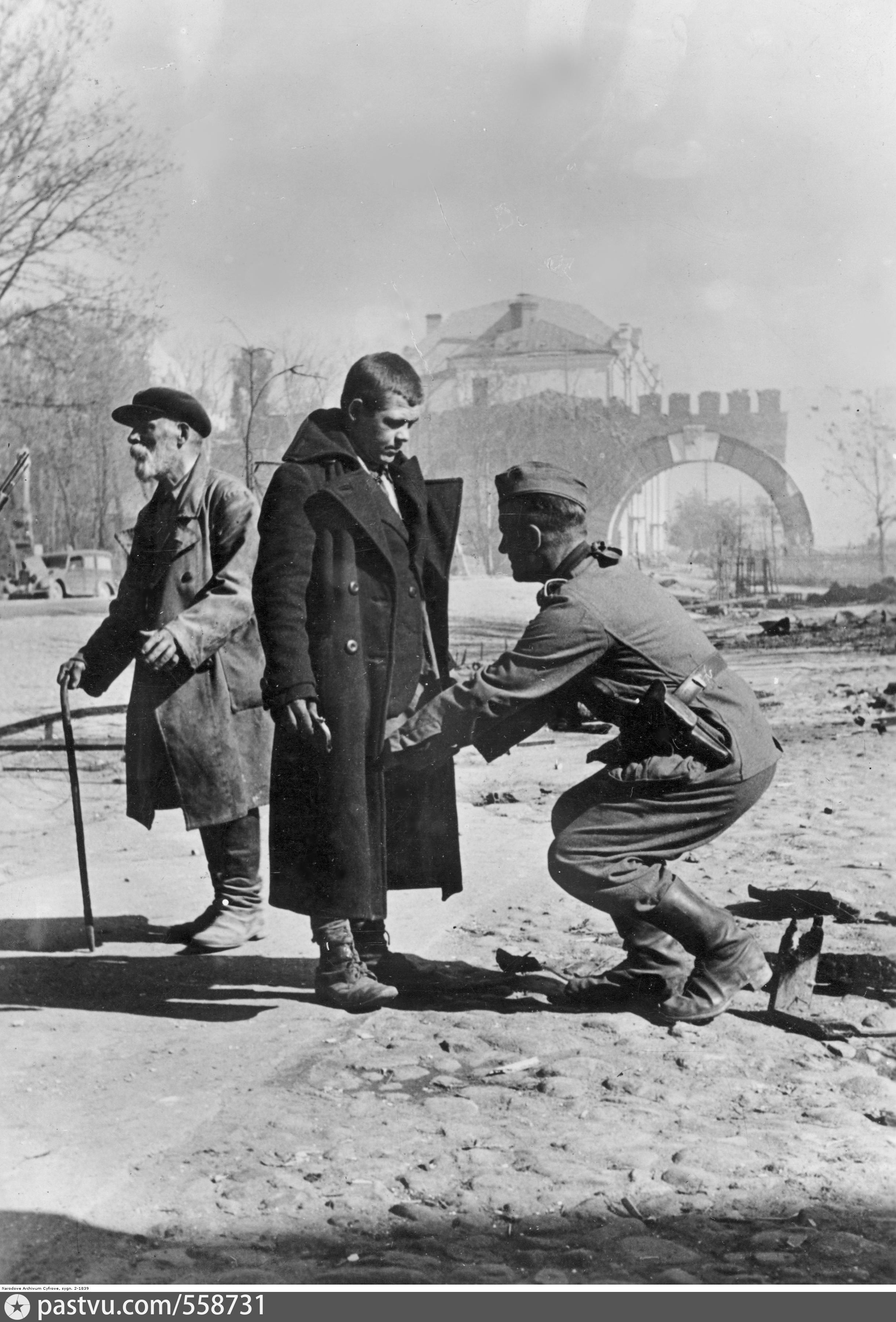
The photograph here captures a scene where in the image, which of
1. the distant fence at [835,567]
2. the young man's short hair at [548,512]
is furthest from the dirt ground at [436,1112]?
the distant fence at [835,567]

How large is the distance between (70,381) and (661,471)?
341 cm

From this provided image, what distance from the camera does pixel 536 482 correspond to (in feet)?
11.6

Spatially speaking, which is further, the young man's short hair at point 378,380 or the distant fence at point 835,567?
the distant fence at point 835,567

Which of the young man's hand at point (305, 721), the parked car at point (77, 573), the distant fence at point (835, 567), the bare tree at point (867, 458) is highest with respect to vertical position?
the bare tree at point (867, 458)

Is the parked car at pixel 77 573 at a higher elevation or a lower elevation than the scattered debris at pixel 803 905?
higher

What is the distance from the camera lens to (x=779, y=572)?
1227 cm

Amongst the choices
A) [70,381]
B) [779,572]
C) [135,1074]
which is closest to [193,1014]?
[135,1074]

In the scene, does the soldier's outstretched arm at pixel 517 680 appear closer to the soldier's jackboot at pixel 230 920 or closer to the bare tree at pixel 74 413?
the soldier's jackboot at pixel 230 920

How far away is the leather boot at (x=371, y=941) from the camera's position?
4.04 metres

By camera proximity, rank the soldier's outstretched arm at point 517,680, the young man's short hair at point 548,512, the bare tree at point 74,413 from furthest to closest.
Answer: the bare tree at point 74,413 < the young man's short hair at point 548,512 < the soldier's outstretched arm at point 517,680

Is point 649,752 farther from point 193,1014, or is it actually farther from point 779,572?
point 779,572

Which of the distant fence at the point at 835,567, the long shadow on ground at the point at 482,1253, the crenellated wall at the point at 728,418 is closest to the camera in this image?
the long shadow on ground at the point at 482,1253

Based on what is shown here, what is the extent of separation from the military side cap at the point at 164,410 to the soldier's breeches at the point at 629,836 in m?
1.70

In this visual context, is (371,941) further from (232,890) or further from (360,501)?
(360,501)
